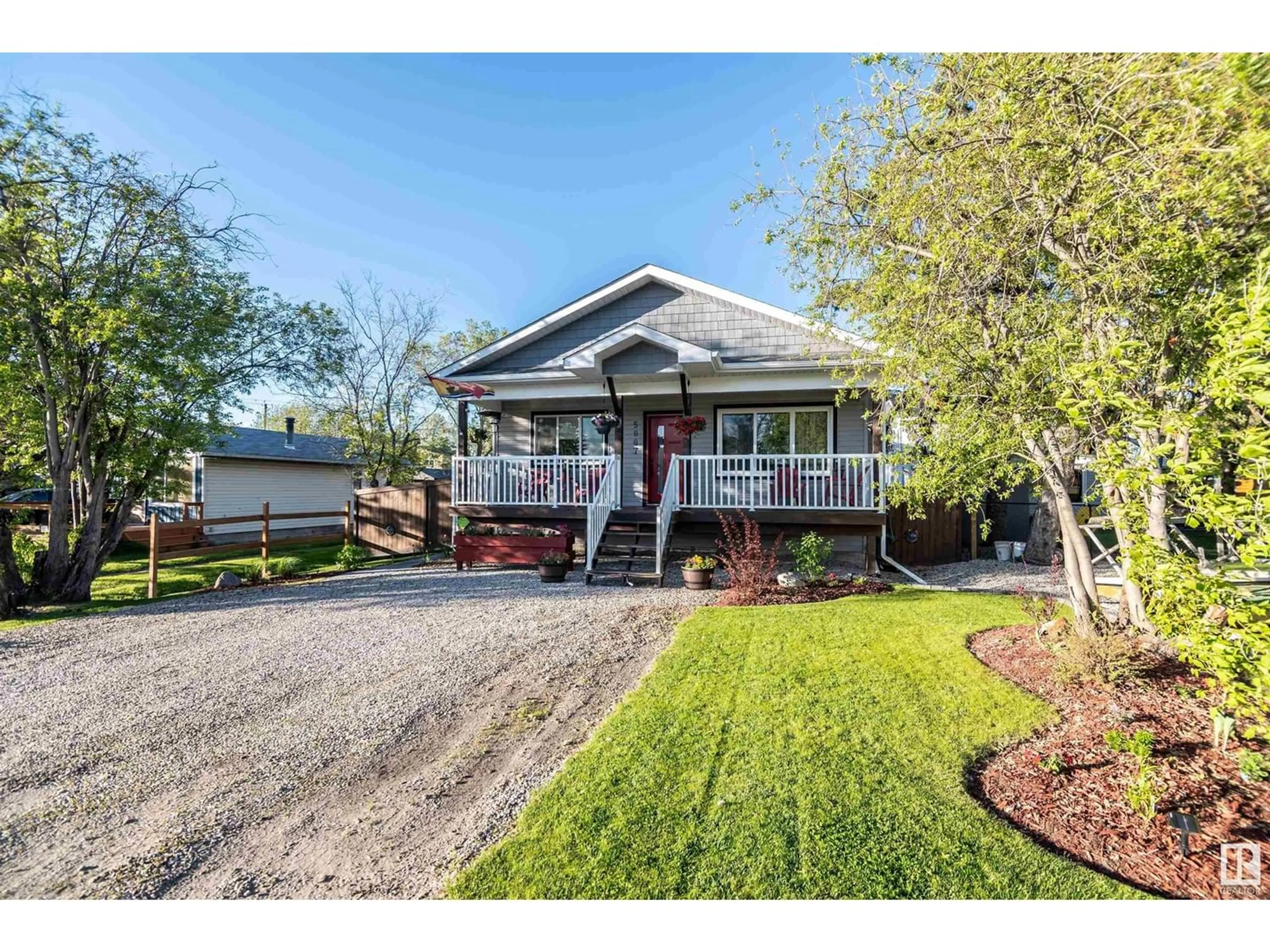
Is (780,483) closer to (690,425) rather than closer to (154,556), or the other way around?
(690,425)

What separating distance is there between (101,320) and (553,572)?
23.3 feet

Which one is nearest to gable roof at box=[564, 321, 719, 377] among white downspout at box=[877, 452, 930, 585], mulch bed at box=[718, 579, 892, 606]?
white downspout at box=[877, 452, 930, 585]

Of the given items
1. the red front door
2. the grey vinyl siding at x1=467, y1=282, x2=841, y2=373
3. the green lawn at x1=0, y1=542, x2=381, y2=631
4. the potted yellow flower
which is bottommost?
the green lawn at x1=0, y1=542, x2=381, y2=631

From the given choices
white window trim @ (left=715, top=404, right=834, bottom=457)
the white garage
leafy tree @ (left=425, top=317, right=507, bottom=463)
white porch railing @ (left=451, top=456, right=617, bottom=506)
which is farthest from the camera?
leafy tree @ (left=425, top=317, right=507, bottom=463)

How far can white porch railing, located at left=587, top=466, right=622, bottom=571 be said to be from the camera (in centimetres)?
877

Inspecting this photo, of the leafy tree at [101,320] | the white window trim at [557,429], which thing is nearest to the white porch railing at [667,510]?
the white window trim at [557,429]

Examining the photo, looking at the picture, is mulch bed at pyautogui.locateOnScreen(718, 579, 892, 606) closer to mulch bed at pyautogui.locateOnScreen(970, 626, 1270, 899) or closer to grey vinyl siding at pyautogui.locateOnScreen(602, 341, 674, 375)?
mulch bed at pyautogui.locateOnScreen(970, 626, 1270, 899)

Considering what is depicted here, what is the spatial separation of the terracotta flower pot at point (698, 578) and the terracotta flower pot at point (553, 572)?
211cm

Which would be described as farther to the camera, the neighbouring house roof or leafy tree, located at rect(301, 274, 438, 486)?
leafy tree, located at rect(301, 274, 438, 486)

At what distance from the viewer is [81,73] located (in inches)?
169

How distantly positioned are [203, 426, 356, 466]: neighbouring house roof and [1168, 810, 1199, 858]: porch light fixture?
64.3ft

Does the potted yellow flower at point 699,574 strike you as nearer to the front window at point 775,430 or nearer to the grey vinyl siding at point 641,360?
the front window at point 775,430

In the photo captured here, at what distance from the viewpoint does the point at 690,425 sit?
10.0 meters

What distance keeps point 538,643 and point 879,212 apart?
214 inches
